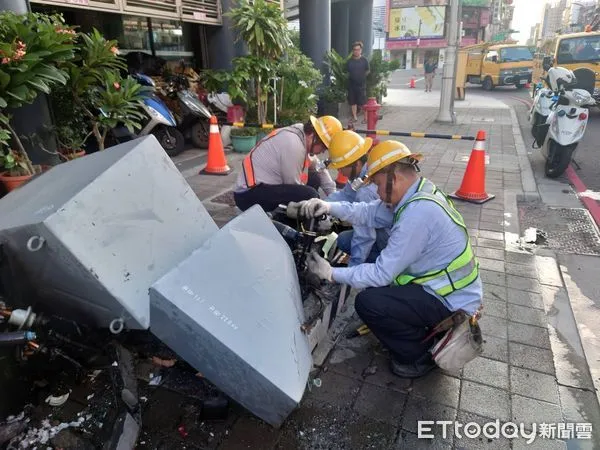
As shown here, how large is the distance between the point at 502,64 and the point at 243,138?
56.3 feet

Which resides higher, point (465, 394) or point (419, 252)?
point (419, 252)

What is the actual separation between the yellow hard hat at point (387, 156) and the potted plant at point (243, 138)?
218 inches

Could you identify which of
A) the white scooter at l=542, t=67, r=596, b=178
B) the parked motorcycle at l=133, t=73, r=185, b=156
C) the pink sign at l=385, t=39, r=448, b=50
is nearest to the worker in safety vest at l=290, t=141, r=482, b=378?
the parked motorcycle at l=133, t=73, r=185, b=156

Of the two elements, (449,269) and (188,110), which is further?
(188,110)

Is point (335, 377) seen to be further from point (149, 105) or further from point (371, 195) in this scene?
point (149, 105)

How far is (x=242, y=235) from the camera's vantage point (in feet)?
6.72

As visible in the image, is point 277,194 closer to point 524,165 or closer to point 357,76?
point 524,165

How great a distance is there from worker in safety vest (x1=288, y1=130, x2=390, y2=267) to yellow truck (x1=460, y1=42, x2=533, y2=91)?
62.2 feet

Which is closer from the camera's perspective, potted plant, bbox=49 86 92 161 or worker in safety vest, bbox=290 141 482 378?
worker in safety vest, bbox=290 141 482 378

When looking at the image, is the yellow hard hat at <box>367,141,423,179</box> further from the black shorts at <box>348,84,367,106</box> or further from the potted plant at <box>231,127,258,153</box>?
the black shorts at <box>348,84,367,106</box>

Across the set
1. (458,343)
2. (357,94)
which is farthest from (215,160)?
(357,94)

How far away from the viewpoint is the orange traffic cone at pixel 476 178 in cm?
524

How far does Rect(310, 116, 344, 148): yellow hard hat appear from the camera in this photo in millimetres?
3496

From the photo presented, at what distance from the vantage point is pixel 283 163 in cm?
366
